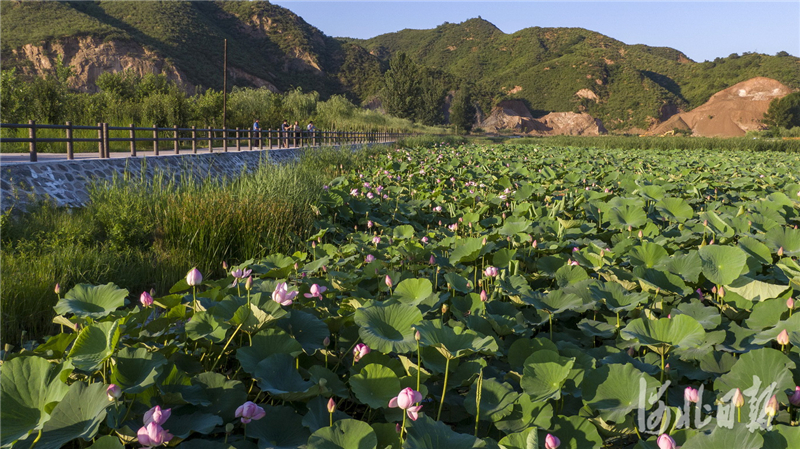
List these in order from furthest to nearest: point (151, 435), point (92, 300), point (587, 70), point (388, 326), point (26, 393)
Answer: point (587, 70), point (92, 300), point (388, 326), point (26, 393), point (151, 435)

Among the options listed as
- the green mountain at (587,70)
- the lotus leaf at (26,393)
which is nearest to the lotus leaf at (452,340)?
the lotus leaf at (26,393)

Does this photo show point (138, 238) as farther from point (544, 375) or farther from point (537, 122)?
point (537, 122)

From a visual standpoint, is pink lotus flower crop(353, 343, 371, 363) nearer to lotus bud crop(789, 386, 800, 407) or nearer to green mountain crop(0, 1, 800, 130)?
lotus bud crop(789, 386, 800, 407)

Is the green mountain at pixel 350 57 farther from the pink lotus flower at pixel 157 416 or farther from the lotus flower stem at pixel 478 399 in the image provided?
the lotus flower stem at pixel 478 399

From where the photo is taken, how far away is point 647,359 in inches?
76.8

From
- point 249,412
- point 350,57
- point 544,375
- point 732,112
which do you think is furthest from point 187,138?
point 732,112

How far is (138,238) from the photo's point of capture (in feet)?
20.3

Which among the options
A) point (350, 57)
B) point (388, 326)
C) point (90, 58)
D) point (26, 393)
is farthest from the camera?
point (350, 57)

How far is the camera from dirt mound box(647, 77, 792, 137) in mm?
77312

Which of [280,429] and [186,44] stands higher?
[186,44]

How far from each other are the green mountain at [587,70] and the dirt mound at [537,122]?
2.79m

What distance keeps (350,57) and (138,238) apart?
94.6 meters

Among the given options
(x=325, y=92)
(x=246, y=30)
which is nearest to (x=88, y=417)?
(x=325, y=92)

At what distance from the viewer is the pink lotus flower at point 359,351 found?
173 centimetres
